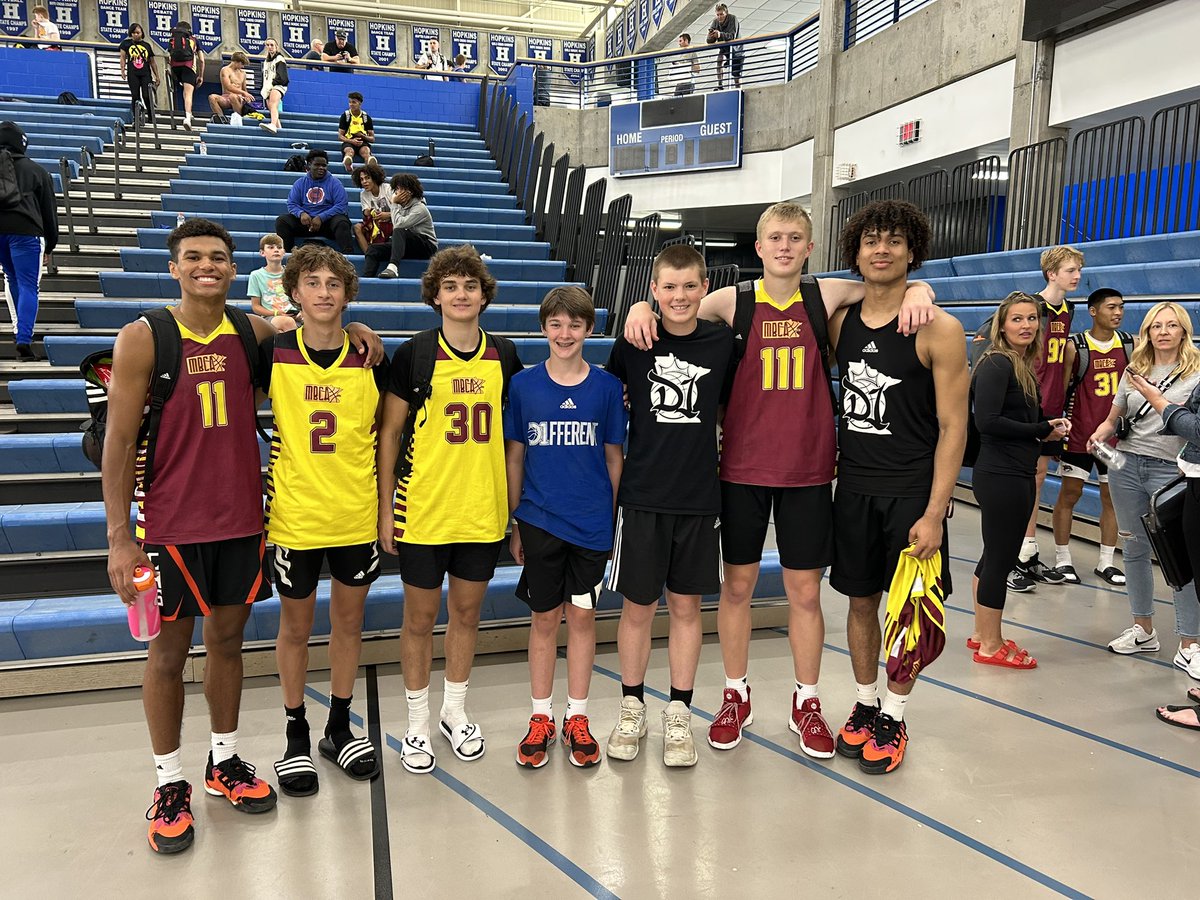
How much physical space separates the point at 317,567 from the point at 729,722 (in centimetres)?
148

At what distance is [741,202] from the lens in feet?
47.9

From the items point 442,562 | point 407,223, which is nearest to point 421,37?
point 407,223

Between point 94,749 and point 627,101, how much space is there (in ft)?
49.7

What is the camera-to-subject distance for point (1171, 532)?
308 cm

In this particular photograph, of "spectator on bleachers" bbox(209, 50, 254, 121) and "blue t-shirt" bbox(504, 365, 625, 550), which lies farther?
"spectator on bleachers" bbox(209, 50, 254, 121)

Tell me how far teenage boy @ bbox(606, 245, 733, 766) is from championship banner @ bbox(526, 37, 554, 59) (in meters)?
22.7

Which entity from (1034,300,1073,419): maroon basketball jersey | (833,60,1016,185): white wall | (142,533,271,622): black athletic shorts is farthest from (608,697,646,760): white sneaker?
(833,60,1016,185): white wall

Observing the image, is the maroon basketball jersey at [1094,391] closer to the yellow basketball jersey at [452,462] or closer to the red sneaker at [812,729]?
the red sneaker at [812,729]

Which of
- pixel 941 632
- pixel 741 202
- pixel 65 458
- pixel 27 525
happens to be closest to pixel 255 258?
pixel 65 458

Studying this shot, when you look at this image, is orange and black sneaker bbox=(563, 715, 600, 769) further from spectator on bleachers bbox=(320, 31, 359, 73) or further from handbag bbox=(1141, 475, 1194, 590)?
spectator on bleachers bbox=(320, 31, 359, 73)

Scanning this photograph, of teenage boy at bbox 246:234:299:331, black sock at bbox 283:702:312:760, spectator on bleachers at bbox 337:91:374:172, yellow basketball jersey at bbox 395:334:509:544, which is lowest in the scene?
black sock at bbox 283:702:312:760

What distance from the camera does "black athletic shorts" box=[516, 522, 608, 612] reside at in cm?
262

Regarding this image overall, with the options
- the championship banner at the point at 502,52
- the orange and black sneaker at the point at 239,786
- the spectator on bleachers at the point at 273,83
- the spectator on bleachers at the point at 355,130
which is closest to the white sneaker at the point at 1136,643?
the orange and black sneaker at the point at 239,786

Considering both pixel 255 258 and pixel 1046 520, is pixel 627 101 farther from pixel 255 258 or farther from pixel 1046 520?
pixel 1046 520
